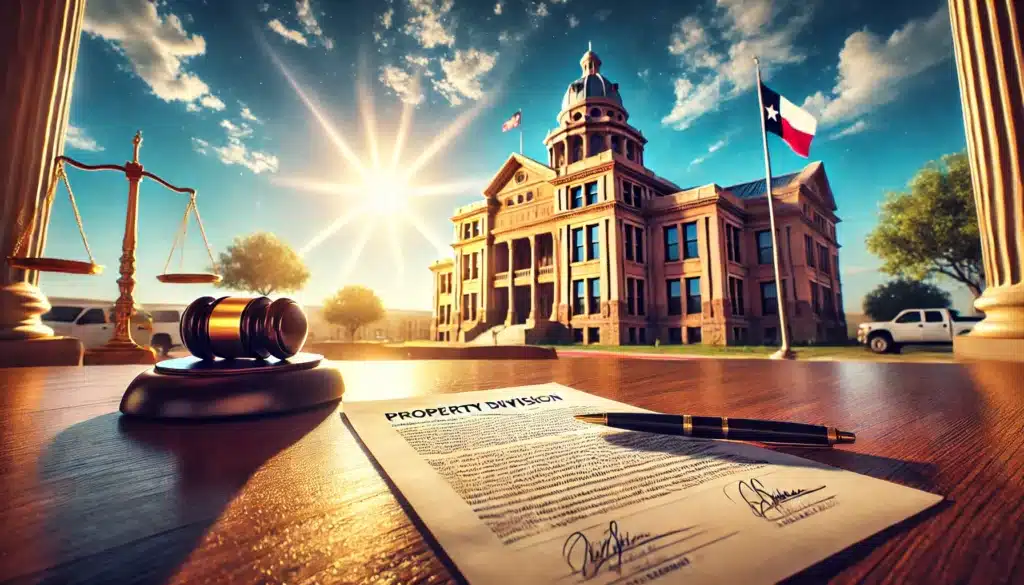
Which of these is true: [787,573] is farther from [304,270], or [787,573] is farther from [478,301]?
[304,270]

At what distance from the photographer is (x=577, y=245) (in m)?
18.4

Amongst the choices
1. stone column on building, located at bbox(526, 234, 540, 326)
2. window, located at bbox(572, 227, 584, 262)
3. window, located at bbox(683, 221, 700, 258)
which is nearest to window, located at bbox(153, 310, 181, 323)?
stone column on building, located at bbox(526, 234, 540, 326)

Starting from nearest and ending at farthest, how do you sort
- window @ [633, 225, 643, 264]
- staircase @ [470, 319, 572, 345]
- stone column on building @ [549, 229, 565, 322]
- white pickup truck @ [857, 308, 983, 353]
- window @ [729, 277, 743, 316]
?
white pickup truck @ [857, 308, 983, 353] < window @ [729, 277, 743, 316] < staircase @ [470, 319, 572, 345] < window @ [633, 225, 643, 264] < stone column on building @ [549, 229, 565, 322]

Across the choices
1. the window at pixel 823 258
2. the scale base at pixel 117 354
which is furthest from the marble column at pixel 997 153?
the window at pixel 823 258

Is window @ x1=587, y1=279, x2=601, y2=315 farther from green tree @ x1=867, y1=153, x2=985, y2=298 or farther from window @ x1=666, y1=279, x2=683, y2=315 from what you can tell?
green tree @ x1=867, y1=153, x2=985, y2=298

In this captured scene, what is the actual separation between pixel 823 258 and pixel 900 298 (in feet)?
44.9

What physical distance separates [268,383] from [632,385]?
97 cm

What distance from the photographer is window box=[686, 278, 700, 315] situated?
16922 millimetres

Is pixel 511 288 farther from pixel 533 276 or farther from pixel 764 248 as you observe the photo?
pixel 764 248

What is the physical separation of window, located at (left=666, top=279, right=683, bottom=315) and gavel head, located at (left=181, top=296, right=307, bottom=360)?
18034 millimetres

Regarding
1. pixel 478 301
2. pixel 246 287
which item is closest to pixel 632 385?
pixel 478 301

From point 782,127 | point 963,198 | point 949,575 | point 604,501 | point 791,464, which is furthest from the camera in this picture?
point 963,198

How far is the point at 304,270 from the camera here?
27500 mm
